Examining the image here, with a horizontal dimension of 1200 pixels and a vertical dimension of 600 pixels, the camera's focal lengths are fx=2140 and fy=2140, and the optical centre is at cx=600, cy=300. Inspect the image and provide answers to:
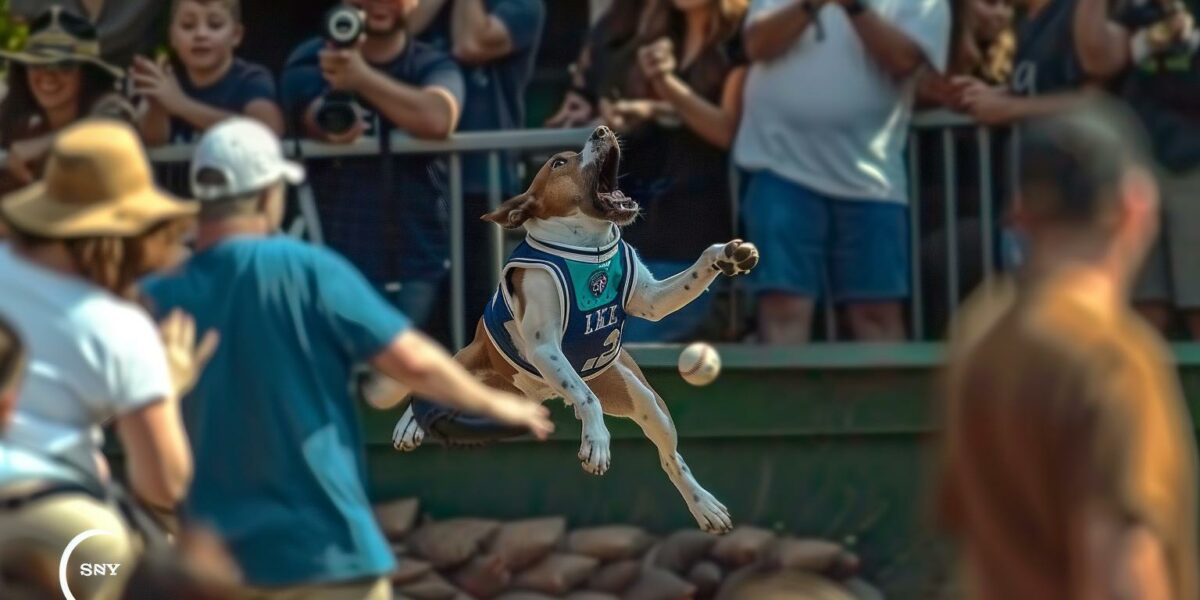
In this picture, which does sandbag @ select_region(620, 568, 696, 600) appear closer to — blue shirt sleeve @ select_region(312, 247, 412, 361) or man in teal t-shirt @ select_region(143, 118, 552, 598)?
man in teal t-shirt @ select_region(143, 118, 552, 598)

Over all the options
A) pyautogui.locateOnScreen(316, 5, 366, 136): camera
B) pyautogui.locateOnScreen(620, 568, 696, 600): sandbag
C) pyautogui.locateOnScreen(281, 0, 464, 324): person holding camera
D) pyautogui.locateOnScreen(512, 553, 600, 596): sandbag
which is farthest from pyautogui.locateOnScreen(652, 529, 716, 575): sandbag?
pyautogui.locateOnScreen(316, 5, 366, 136): camera

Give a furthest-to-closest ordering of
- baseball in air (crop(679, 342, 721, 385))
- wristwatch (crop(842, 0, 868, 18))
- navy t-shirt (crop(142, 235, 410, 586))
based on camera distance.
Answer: wristwatch (crop(842, 0, 868, 18)) < baseball in air (crop(679, 342, 721, 385)) < navy t-shirt (crop(142, 235, 410, 586))

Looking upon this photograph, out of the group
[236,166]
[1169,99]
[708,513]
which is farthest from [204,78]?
[236,166]

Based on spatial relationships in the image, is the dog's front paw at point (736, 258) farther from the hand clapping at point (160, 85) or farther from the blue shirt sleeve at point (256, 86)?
the hand clapping at point (160, 85)

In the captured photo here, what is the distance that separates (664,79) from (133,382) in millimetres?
4241

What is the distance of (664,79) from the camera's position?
8.06m

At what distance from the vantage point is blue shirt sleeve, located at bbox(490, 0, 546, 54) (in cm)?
816

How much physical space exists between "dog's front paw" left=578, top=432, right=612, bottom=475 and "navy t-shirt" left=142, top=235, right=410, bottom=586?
3.80ft

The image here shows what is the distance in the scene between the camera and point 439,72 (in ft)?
26.7

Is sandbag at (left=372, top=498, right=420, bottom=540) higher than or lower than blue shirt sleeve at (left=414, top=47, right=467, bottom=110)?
lower

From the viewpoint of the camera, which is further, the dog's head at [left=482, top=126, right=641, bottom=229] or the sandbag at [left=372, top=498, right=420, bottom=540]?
the sandbag at [left=372, top=498, right=420, bottom=540]

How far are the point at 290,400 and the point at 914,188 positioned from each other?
4505mm

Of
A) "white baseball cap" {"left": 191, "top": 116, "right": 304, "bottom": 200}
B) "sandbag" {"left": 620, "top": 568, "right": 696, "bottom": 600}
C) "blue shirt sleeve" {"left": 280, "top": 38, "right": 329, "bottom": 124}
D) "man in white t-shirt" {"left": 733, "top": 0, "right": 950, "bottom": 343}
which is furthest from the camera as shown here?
"blue shirt sleeve" {"left": 280, "top": 38, "right": 329, "bottom": 124}

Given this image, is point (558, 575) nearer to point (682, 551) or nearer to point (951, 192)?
point (682, 551)
